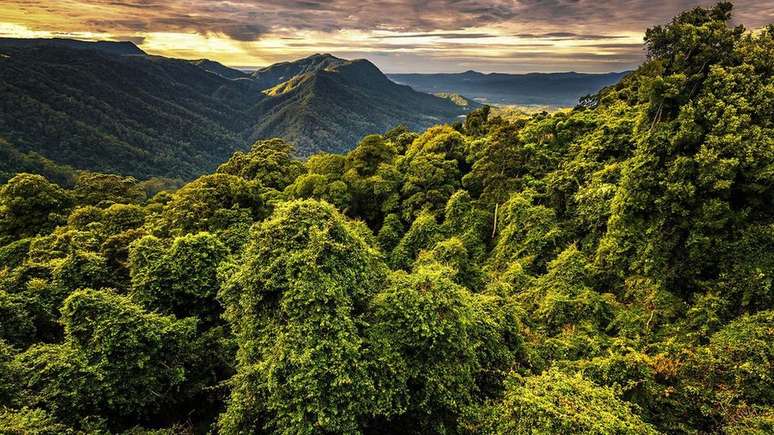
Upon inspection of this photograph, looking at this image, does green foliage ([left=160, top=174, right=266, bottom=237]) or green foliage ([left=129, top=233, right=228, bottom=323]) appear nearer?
green foliage ([left=129, top=233, right=228, bottom=323])

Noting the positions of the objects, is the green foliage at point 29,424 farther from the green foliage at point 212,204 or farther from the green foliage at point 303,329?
the green foliage at point 212,204

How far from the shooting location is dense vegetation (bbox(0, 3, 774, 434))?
12.5 metres

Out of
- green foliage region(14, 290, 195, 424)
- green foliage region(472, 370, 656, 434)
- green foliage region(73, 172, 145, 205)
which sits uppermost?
green foliage region(472, 370, 656, 434)

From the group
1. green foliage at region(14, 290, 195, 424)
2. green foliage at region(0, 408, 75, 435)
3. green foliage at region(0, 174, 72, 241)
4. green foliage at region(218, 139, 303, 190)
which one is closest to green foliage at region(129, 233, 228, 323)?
green foliage at region(14, 290, 195, 424)

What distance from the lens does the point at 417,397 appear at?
45.6 feet

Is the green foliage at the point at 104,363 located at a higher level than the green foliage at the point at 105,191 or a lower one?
higher

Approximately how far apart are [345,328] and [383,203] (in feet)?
95.2

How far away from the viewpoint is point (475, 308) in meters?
17.0

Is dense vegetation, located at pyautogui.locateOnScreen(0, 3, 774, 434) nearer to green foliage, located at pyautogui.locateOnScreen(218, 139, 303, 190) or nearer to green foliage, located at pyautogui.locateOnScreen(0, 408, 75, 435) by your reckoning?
green foliage, located at pyautogui.locateOnScreen(0, 408, 75, 435)

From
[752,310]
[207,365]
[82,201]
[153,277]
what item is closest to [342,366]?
[207,365]

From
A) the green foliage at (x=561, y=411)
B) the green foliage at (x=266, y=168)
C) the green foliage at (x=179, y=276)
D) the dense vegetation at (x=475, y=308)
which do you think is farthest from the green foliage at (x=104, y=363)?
the green foliage at (x=266, y=168)

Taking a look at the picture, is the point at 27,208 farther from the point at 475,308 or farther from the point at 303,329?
the point at 475,308

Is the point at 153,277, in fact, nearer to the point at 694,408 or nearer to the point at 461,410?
the point at 461,410

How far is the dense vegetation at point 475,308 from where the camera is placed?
40.9ft
